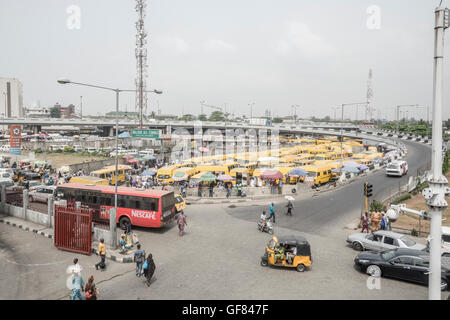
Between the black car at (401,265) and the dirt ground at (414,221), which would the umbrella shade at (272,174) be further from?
the black car at (401,265)

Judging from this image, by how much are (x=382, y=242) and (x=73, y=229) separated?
13.0 meters

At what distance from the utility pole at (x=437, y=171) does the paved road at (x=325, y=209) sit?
33.6ft

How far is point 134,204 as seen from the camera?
55.3 feet

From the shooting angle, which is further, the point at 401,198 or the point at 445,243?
the point at 401,198

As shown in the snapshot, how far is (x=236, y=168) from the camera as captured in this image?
32156 mm

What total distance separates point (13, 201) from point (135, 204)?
9758 millimetres

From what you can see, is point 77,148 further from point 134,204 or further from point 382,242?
point 382,242

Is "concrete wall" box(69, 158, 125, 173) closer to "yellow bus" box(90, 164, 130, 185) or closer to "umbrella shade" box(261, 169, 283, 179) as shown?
"yellow bus" box(90, 164, 130, 185)

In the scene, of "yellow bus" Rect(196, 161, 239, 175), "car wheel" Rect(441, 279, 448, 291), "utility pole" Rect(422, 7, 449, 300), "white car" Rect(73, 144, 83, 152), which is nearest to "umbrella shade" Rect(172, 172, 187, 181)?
"yellow bus" Rect(196, 161, 239, 175)

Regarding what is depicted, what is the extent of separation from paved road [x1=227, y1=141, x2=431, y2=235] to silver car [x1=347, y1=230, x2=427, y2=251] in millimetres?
2545

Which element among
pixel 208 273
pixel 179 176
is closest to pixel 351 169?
pixel 179 176

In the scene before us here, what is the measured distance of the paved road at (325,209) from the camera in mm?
18581

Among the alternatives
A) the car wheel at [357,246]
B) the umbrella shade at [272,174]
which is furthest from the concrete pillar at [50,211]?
the umbrella shade at [272,174]
